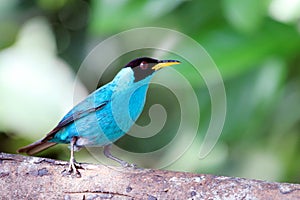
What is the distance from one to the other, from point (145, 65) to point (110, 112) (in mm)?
144

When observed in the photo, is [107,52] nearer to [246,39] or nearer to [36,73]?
[36,73]

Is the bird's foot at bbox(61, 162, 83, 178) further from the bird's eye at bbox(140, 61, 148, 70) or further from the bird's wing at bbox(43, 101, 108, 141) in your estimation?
the bird's eye at bbox(140, 61, 148, 70)

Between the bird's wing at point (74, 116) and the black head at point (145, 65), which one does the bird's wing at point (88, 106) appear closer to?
the bird's wing at point (74, 116)

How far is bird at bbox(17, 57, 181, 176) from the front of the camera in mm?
1274

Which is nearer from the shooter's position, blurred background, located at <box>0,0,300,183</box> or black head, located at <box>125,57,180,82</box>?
black head, located at <box>125,57,180,82</box>

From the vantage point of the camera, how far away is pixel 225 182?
1.42m

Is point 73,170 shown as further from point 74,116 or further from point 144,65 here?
point 144,65

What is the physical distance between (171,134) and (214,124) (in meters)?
0.19

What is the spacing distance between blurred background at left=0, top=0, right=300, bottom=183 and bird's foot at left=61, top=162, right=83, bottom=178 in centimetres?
62

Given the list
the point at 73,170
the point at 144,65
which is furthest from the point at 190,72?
the point at 144,65

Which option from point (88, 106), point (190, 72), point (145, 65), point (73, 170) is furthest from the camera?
point (190, 72)

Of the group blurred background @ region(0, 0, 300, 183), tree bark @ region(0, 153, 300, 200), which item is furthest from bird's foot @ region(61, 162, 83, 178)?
blurred background @ region(0, 0, 300, 183)

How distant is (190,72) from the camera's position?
6.95ft

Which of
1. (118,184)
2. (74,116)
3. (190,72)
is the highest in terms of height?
(190,72)
